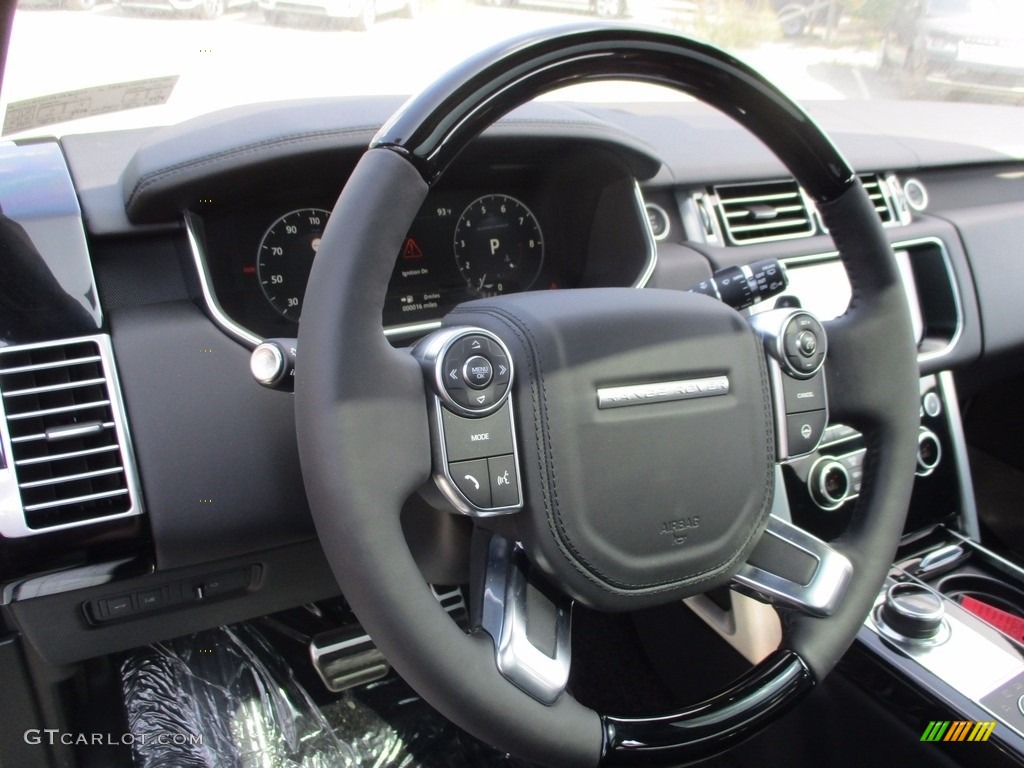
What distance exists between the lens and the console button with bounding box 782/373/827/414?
1.04 m

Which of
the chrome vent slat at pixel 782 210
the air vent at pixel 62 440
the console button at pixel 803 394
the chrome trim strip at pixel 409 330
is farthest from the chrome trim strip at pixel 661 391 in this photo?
the chrome vent slat at pixel 782 210

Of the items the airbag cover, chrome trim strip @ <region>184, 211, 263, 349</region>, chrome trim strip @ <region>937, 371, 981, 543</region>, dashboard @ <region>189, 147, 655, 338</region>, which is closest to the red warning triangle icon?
dashboard @ <region>189, 147, 655, 338</region>

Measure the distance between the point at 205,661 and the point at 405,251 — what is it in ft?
2.86

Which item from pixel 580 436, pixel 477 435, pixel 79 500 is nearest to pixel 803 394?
pixel 580 436

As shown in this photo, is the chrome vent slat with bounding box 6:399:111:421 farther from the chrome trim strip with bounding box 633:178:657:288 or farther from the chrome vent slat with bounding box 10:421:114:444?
the chrome trim strip with bounding box 633:178:657:288

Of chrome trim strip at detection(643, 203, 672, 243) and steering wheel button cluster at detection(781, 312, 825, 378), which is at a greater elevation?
chrome trim strip at detection(643, 203, 672, 243)

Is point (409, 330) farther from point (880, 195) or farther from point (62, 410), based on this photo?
point (880, 195)

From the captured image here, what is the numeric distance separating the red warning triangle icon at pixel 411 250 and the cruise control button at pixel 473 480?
73 cm

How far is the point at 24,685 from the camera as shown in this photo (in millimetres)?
1396

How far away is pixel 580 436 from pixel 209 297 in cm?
61

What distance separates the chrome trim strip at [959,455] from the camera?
181 centimetres

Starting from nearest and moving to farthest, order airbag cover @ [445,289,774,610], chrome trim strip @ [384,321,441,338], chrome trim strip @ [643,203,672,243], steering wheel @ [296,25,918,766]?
steering wheel @ [296,25,918,766] < airbag cover @ [445,289,774,610] < chrome trim strip @ [384,321,441,338] < chrome trim strip @ [643,203,672,243]

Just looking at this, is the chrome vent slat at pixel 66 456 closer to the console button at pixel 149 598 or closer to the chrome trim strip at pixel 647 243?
the console button at pixel 149 598

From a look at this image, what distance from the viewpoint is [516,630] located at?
856 millimetres
